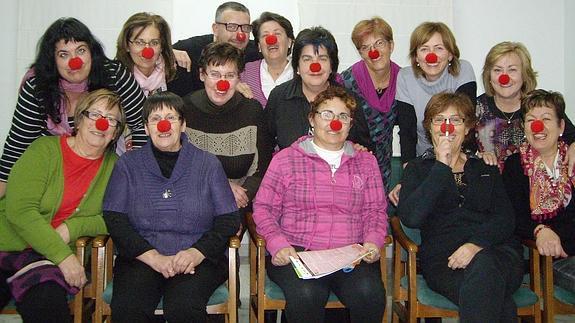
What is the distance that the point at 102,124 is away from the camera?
2.71 meters

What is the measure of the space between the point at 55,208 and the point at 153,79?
3.00 feet

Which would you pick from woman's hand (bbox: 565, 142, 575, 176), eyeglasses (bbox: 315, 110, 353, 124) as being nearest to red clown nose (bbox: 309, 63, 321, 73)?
eyeglasses (bbox: 315, 110, 353, 124)

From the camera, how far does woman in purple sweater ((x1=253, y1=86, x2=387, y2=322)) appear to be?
2.70 metres

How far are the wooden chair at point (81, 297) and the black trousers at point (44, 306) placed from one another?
8 centimetres

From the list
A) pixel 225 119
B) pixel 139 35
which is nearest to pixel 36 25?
pixel 139 35

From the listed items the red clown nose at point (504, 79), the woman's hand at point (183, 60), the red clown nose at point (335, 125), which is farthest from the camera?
the woman's hand at point (183, 60)

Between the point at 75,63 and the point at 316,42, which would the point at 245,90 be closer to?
the point at 316,42

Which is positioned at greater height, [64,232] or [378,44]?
[378,44]

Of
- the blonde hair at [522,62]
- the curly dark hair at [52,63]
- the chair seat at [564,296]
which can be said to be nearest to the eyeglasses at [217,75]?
the curly dark hair at [52,63]

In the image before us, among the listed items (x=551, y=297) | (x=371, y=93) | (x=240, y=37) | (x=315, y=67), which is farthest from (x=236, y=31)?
(x=551, y=297)

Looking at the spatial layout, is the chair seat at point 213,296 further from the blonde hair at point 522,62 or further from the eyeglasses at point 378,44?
the blonde hair at point 522,62

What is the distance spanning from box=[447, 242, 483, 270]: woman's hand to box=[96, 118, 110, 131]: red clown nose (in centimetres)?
158

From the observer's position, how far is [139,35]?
3.22 meters

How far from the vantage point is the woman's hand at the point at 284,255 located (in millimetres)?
2646
